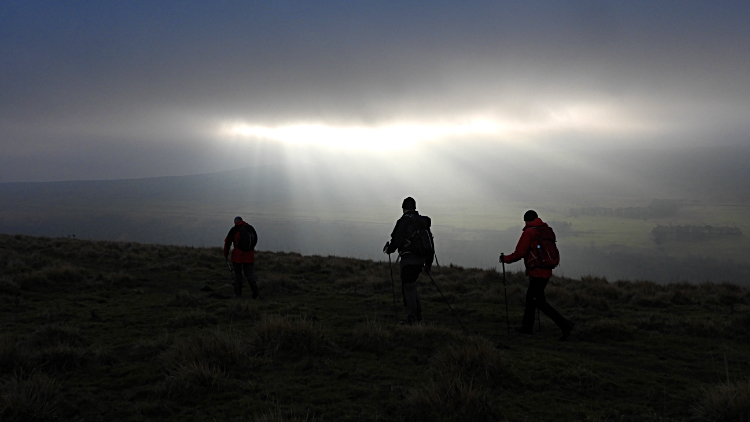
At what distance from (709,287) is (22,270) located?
22.5 meters

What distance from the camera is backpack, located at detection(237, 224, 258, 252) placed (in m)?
11.9

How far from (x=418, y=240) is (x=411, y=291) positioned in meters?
1.07

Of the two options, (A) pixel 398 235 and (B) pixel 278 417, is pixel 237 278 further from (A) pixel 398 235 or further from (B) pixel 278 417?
(B) pixel 278 417

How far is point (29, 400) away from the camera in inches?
168

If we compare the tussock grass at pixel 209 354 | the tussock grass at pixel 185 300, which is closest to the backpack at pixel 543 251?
the tussock grass at pixel 209 354

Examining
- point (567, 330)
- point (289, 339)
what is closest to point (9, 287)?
point (289, 339)

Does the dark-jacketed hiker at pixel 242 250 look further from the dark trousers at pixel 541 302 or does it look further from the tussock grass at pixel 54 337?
the dark trousers at pixel 541 302

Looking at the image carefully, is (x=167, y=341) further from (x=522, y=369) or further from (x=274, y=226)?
(x=274, y=226)

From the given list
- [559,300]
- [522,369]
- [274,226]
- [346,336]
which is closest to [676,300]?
[559,300]

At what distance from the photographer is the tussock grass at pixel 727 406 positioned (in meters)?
4.31

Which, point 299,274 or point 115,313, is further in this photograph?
point 299,274

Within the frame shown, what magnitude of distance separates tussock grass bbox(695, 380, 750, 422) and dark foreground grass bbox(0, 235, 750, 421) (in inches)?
0.5

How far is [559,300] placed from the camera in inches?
467

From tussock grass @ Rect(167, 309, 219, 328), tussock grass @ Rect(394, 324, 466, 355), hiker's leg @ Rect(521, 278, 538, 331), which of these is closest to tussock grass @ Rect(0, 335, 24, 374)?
tussock grass @ Rect(167, 309, 219, 328)
